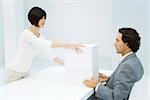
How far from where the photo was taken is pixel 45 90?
7.09 ft

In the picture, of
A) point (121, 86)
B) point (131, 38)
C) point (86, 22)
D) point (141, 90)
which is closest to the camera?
point (121, 86)

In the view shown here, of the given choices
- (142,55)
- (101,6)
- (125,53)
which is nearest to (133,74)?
(125,53)

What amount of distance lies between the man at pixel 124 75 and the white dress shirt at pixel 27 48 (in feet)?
1.82

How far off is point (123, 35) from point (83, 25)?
3069 millimetres

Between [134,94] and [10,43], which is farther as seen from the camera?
[10,43]

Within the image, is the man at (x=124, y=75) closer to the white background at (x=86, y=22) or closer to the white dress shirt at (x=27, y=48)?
the white dress shirt at (x=27, y=48)

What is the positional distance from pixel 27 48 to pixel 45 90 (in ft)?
1.90

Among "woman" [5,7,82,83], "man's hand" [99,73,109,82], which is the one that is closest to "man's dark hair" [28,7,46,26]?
"woman" [5,7,82,83]

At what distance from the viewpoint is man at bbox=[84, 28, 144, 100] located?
1973mm

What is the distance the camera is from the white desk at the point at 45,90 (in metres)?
2.00

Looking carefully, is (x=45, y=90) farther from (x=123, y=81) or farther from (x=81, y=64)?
(x=123, y=81)

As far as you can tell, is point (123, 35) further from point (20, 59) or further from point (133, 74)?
point (20, 59)

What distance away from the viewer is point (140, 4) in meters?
4.63

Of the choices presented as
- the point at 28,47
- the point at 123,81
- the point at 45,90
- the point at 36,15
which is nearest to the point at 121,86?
the point at 123,81
